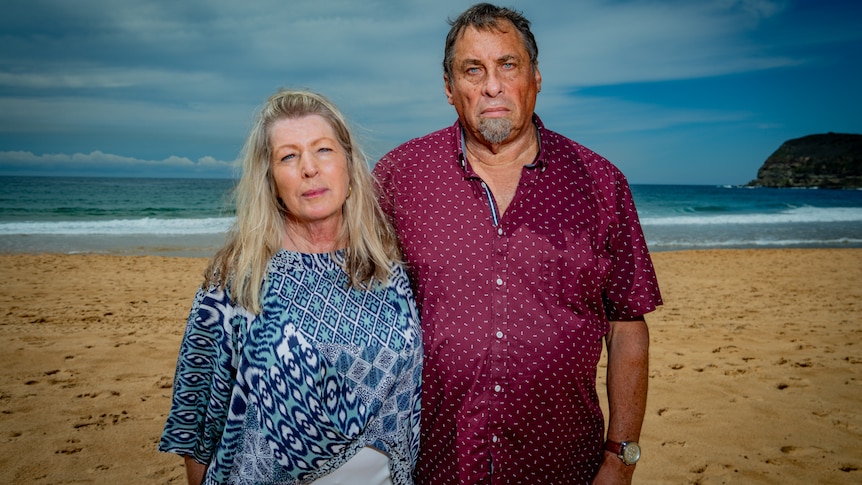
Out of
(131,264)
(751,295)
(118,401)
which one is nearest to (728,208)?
(751,295)

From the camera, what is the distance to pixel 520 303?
6.89 ft

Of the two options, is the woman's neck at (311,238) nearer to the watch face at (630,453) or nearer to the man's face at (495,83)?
the man's face at (495,83)

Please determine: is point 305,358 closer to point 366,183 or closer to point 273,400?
point 273,400

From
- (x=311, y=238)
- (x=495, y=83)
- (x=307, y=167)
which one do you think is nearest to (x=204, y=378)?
(x=311, y=238)

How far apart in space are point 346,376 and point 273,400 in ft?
0.79

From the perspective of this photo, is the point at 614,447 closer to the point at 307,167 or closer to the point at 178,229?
the point at 307,167

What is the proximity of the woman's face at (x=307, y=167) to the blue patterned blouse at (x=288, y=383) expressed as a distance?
0.22m

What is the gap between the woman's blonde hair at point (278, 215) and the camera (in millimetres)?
1967

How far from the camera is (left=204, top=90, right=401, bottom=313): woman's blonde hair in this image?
1967 mm

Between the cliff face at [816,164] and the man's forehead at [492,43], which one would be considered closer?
the man's forehead at [492,43]

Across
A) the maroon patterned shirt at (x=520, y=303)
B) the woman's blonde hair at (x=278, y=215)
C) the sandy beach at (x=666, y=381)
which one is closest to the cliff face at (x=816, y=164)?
the sandy beach at (x=666, y=381)

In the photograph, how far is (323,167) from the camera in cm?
206

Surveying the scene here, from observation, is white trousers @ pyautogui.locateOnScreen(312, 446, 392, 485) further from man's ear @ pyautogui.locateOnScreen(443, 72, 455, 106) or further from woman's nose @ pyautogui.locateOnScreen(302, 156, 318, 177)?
man's ear @ pyautogui.locateOnScreen(443, 72, 455, 106)

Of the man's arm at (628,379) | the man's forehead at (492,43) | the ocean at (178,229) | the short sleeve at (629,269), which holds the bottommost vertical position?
the ocean at (178,229)
